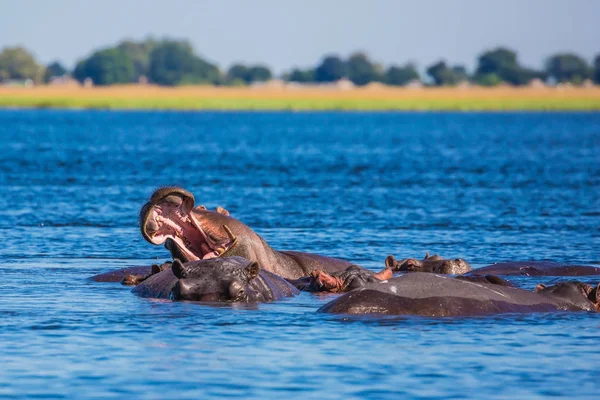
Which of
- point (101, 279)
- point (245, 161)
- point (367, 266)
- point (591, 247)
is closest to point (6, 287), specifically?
point (101, 279)

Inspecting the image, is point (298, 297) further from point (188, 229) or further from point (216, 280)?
point (188, 229)

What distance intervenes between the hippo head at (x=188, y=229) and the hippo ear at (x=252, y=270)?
1.12 meters

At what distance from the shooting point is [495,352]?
42.0 ft

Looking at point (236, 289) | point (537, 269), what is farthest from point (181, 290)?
point (537, 269)

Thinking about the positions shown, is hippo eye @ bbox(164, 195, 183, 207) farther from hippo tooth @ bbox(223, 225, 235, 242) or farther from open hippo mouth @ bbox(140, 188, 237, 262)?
hippo tooth @ bbox(223, 225, 235, 242)

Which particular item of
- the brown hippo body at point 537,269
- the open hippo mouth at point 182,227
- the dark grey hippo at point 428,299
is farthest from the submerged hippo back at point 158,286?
the brown hippo body at point 537,269

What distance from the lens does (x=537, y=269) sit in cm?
1900

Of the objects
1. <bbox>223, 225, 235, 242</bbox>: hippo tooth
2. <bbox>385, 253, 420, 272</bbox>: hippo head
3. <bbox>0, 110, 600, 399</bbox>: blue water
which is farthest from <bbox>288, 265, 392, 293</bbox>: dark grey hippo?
<bbox>385, 253, 420, 272</bbox>: hippo head

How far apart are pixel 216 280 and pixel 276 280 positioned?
106 centimetres

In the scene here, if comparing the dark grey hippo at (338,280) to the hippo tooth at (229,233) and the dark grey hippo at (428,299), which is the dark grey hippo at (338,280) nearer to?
the hippo tooth at (229,233)

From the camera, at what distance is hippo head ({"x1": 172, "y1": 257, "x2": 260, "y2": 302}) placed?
1523cm

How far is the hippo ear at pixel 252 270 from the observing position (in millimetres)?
15068

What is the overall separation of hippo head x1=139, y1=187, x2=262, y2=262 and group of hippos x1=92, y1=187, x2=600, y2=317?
0.01m

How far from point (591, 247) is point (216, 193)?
1533 cm
